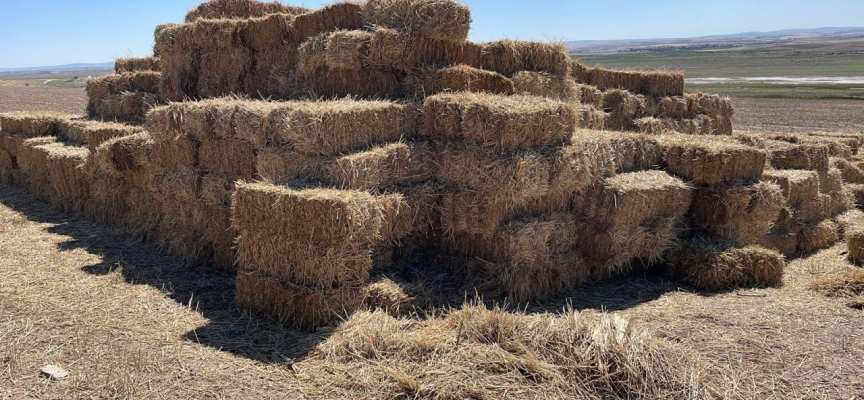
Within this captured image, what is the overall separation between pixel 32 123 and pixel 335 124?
960 cm

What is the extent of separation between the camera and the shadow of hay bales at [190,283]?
572cm

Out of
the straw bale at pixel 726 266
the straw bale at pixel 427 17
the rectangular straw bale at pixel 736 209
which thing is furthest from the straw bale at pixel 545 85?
the straw bale at pixel 726 266

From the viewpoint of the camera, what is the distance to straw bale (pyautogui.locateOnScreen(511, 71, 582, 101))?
857 centimetres

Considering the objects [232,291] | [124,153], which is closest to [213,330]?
[232,291]

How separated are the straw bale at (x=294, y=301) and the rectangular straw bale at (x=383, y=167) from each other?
3.44ft

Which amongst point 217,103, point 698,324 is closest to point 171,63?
point 217,103

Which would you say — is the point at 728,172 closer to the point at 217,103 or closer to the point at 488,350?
the point at 488,350

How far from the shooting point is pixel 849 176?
12422mm

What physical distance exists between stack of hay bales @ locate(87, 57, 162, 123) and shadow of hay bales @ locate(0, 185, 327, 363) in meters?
2.21

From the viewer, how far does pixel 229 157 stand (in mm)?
7570

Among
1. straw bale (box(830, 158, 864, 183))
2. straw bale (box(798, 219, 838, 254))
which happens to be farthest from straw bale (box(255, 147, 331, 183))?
straw bale (box(830, 158, 864, 183))

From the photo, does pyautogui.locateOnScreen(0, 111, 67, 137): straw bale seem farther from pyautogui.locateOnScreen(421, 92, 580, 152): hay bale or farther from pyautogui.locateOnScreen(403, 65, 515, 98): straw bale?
pyautogui.locateOnScreen(421, 92, 580, 152): hay bale

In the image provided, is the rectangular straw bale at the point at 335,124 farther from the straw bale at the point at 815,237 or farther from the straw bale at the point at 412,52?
the straw bale at the point at 815,237

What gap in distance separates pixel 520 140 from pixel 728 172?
305 cm
